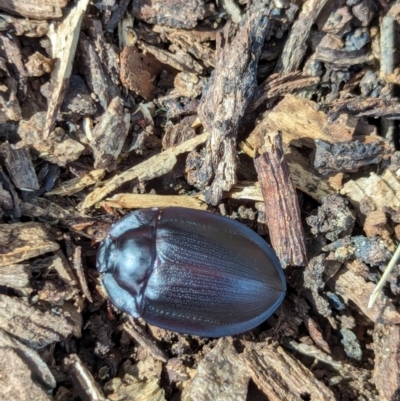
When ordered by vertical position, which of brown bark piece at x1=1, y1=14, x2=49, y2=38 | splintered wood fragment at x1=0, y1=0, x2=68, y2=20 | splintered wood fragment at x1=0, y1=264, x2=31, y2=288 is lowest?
splintered wood fragment at x1=0, y1=264, x2=31, y2=288

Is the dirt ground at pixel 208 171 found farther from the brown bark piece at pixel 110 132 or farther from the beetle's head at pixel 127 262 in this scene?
the beetle's head at pixel 127 262

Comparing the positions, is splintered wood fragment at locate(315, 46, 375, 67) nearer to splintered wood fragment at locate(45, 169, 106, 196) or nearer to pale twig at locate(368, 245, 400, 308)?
pale twig at locate(368, 245, 400, 308)

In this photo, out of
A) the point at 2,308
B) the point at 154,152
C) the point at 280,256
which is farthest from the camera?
the point at 154,152

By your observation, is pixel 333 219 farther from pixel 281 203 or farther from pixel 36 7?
pixel 36 7

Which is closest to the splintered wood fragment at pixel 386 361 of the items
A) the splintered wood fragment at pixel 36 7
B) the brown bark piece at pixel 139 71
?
the brown bark piece at pixel 139 71

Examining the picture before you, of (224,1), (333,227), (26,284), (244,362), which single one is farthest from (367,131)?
(26,284)

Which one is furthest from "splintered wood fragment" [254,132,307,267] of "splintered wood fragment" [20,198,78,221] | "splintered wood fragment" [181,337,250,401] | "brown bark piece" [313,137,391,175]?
"splintered wood fragment" [20,198,78,221]

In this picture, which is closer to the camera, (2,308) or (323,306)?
(2,308)

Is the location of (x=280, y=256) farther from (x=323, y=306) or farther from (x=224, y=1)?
(x=224, y=1)
